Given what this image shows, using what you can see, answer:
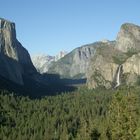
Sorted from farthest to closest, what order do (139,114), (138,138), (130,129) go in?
1. (139,114)
2. (130,129)
3. (138,138)

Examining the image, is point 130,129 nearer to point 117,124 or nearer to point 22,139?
point 117,124

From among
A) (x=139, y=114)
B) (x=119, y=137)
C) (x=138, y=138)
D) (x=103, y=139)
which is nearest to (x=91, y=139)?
(x=103, y=139)

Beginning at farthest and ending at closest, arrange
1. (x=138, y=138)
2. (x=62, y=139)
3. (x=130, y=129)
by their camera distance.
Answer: (x=62, y=139), (x=130, y=129), (x=138, y=138)

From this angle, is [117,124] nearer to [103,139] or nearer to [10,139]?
[103,139]

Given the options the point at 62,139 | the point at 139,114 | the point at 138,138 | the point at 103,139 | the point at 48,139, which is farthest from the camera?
the point at 48,139

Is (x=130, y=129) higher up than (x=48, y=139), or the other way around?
(x=130, y=129)

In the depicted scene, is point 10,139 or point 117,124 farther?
point 10,139

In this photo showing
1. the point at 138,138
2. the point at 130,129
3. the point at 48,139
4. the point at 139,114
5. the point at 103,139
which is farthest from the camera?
the point at 48,139

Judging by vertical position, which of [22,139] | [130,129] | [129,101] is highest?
[129,101]

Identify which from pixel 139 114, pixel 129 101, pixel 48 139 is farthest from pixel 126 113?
pixel 48 139
